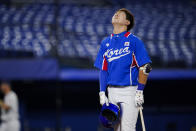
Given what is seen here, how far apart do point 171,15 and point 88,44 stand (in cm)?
344

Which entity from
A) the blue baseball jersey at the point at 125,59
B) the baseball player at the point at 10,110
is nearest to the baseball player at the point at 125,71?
the blue baseball jersey at the point at 125,59

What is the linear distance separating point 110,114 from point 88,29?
259 inches

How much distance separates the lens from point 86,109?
9203 millimetres

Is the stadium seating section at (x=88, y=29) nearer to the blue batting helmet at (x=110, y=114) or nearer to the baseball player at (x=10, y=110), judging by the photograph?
the baseball player at (x=10, y=110)

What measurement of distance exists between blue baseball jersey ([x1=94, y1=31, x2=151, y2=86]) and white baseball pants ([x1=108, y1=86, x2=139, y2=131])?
0.21 feet

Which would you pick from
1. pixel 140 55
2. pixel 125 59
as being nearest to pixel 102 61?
pixel 125 59

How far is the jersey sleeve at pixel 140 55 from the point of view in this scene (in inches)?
139

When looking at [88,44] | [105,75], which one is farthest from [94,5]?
[105,75]

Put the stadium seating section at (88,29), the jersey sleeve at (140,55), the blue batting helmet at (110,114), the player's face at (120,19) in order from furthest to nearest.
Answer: the stadium seating section at (88,29) → the player's face at (120,19) → the jersey sleeve at (140,55) → the blue batting helmet at (110,114)

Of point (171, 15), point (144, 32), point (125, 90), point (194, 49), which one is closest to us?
point (125, 90)

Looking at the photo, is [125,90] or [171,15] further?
[171,15]

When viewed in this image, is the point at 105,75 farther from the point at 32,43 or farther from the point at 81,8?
the point at 81,8

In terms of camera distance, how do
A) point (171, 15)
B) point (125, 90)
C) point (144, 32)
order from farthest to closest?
point (171, 15) < point (144, 32) < point (125, 90)

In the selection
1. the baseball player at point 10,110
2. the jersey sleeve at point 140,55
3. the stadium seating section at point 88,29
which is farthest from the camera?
the stadium seating section at point 88,29
